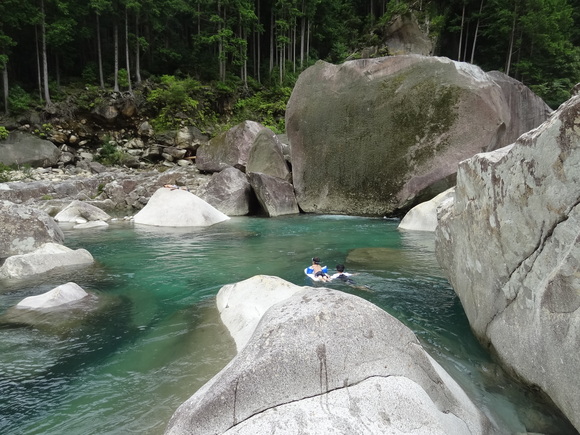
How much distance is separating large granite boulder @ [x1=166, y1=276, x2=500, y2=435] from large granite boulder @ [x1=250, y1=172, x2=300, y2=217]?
39.0 feet

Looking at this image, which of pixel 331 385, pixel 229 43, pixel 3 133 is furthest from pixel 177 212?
pixel 229 43

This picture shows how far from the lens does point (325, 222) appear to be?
13.1 m

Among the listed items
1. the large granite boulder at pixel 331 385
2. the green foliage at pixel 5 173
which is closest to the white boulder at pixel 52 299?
the large granite boulder at pixel 331 385

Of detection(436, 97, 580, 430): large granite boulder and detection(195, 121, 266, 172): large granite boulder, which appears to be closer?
detection(436, 97, 580, 430): large granite boulder

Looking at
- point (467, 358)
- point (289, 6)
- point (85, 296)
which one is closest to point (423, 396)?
point (467, 358)

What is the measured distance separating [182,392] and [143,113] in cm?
2642

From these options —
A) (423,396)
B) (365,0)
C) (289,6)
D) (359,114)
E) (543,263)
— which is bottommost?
(423,396)

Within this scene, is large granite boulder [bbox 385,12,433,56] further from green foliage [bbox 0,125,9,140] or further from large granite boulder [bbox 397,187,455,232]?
green foliage [bbox 0,125,9,140]

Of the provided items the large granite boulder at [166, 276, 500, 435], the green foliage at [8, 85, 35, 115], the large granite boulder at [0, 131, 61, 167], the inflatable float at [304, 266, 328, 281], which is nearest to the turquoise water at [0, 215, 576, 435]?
the inflatable float at [304, 266, 328, 281]

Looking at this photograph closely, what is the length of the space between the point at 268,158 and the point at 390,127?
5.19m

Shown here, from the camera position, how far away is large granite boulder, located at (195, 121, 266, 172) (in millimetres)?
19609

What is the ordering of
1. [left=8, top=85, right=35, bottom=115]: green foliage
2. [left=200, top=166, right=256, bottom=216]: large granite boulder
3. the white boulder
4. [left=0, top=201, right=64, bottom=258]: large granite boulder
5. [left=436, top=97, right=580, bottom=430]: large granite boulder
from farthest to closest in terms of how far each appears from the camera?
[left=8, top=85, right=35, bottom=115]: green foliage < [left=200, top=166, right=256, bottom=216]: large granite boulder < [left=0, top=201, right=64, bottom=258]: large granite boulder < the white boulder < [left=436, top=97, right=580, bottom=430]: large granite boulder

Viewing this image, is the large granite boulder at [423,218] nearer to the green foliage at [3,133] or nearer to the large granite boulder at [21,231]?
the large granite boulder at [21,231]

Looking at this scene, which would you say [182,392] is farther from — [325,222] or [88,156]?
[88,156]
